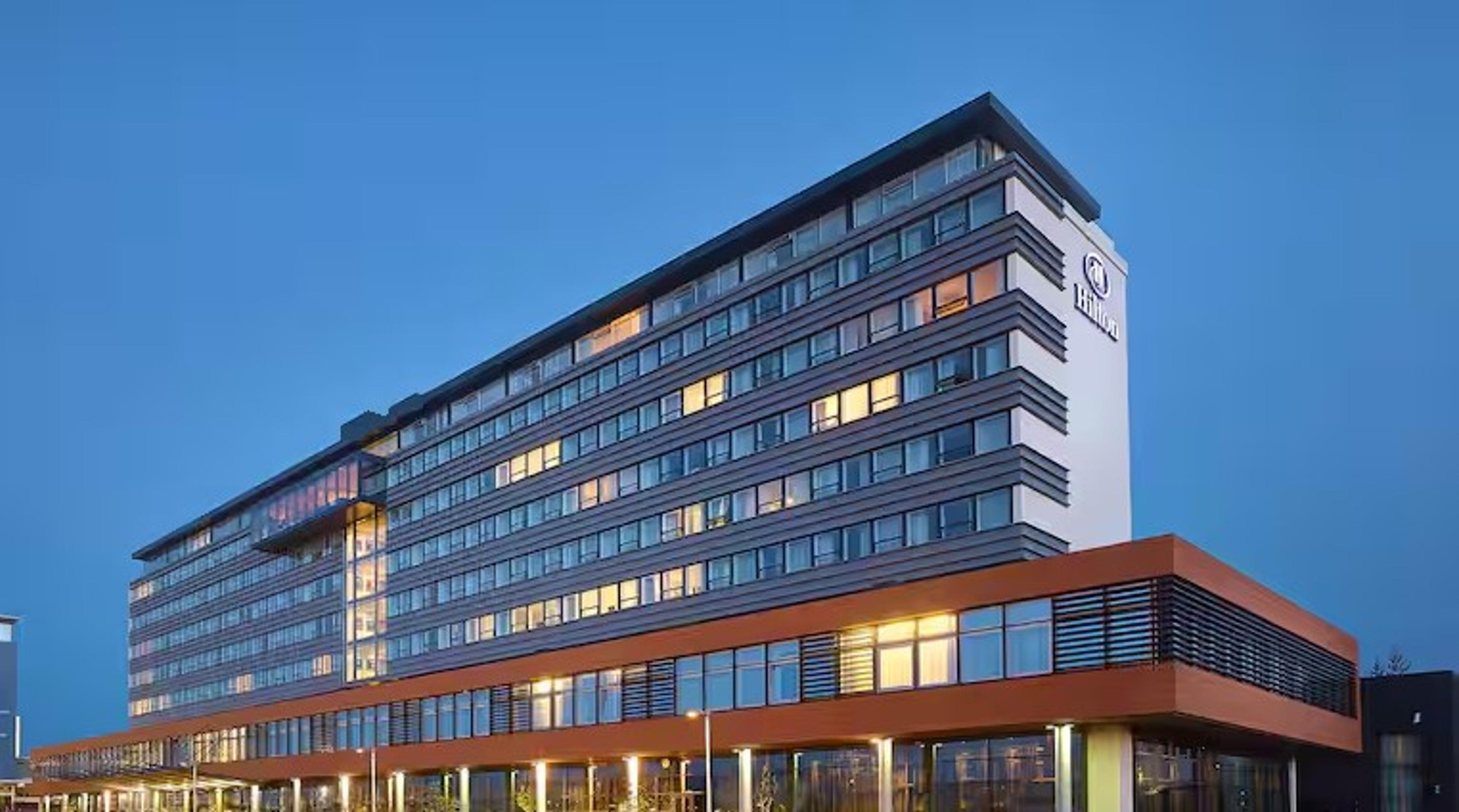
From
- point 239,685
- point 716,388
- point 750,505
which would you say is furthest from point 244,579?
point 750,505

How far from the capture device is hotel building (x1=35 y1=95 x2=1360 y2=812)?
152 ft

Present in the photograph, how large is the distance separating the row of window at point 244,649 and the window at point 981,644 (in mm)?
67589

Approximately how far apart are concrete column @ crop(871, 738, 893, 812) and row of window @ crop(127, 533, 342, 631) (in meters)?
63.1

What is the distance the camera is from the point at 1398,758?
63.1 m

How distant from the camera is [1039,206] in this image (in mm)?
56844

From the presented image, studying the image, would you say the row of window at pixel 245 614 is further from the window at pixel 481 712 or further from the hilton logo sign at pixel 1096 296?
the hilton logo sign at pixel 1096 296

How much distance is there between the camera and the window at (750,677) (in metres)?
55.8

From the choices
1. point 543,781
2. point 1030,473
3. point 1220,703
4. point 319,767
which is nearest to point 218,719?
point 319,767

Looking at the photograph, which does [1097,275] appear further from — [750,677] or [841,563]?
[750,677]

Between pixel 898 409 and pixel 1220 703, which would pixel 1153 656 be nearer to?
pixel 1220 703

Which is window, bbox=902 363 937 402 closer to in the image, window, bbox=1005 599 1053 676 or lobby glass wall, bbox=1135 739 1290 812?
window, bbox=1005 599 1053 676

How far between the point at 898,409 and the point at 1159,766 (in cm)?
1714

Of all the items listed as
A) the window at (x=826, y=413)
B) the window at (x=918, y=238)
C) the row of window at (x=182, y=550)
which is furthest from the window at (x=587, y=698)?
the row of window at (x=182, y=550)

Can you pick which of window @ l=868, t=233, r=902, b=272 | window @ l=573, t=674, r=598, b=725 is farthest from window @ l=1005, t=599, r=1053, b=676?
window @ l=573, t=674, r=598, b=725
